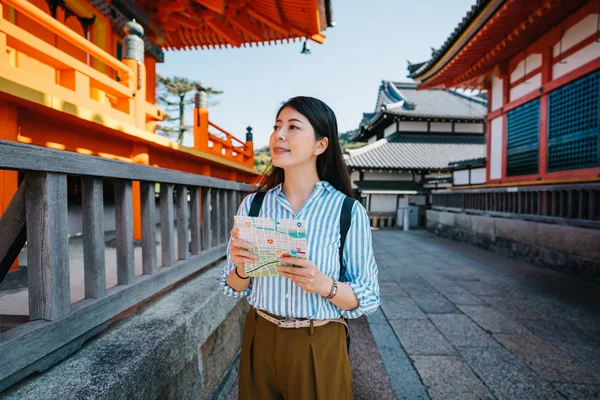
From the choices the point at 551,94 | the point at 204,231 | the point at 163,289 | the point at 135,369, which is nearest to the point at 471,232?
the point at 551,94

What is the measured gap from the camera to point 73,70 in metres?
2.83

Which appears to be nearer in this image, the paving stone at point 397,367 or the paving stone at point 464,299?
the paving stone at point 397,367

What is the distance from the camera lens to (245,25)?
6633mm

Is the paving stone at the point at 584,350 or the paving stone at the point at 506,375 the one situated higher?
the paving stone at the point at 584,350

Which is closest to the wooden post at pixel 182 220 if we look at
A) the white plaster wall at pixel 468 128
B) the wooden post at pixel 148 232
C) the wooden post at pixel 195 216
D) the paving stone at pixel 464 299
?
the wooden post at pixel 195 216

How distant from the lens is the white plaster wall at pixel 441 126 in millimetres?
18391

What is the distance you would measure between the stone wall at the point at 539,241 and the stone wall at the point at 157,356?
5877 millimetres

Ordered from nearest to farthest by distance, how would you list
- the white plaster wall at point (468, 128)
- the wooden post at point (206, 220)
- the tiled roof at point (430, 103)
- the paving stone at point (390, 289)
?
1. the wooden post at point (206, 220)
2. the paving stone at point (390, 289)
3. the tiled roof at point (430, 103)
4. the white plaster wall at point (468, 128)

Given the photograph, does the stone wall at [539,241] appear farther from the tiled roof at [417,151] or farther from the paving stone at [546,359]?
the tiled roof at [417,151]

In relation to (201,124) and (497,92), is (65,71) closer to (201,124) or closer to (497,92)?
(201,124)

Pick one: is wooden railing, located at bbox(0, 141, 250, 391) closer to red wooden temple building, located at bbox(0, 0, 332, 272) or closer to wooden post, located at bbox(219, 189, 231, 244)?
red wooden temple building, located at bbox(0, 0, 332, 272)

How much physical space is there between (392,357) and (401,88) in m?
22.5

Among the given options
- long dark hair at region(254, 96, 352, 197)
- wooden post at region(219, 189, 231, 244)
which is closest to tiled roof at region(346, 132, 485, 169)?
wooden post at region(219, 189, 231, 244)

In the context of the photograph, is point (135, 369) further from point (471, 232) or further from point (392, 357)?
point (471, 232)
